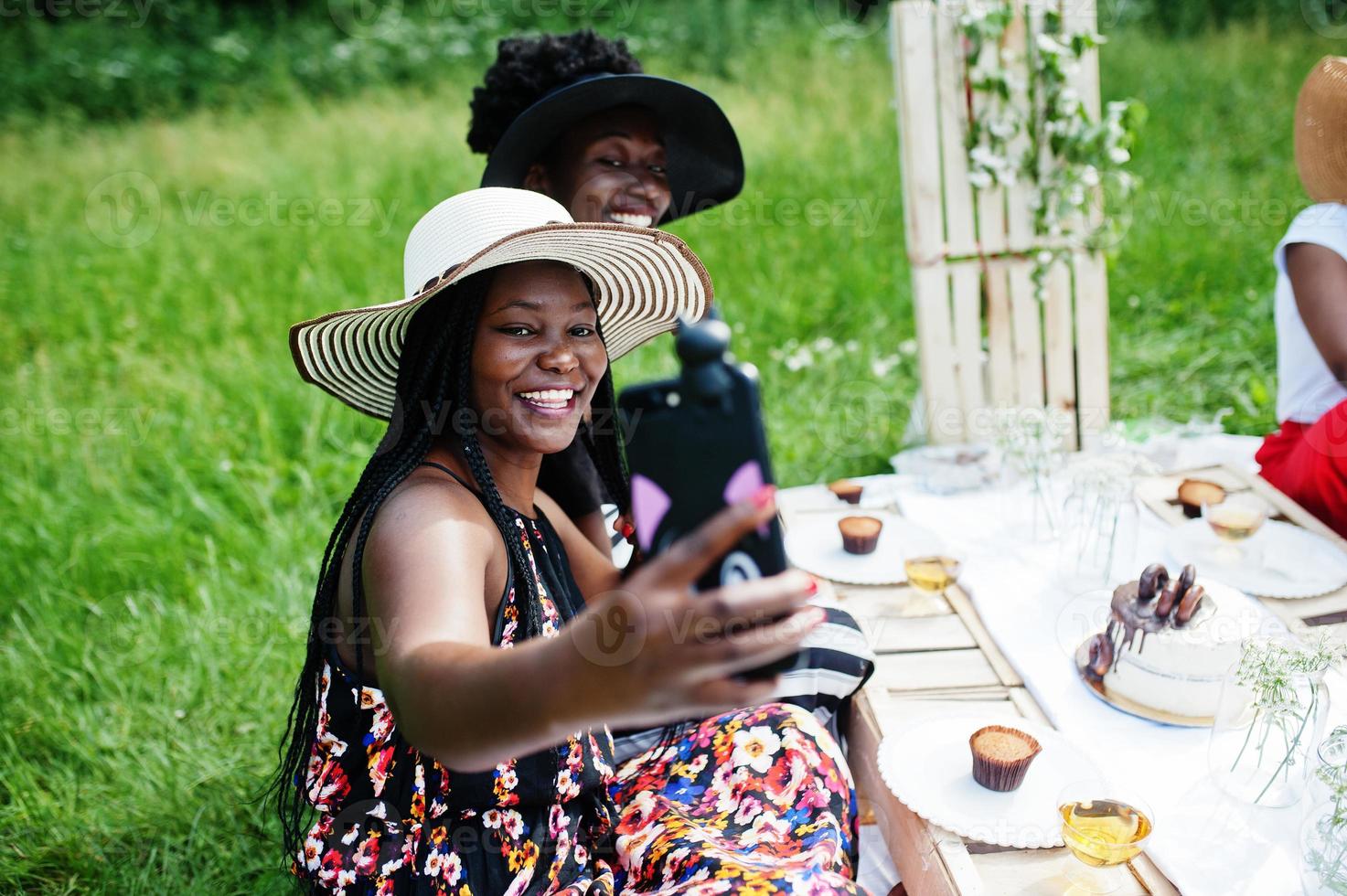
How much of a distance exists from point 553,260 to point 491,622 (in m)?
0.60

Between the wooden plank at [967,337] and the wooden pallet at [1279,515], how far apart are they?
1.03 metres

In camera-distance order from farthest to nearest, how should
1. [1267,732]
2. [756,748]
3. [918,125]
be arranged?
1. [918,125]
2. [756,748]
3. [1267,732]

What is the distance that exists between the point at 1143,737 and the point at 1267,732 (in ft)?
0.79

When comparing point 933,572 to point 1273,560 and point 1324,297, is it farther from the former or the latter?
point 1324,297

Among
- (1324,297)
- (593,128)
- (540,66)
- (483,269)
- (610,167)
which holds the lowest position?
(1324,297)

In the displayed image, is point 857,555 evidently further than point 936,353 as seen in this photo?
No

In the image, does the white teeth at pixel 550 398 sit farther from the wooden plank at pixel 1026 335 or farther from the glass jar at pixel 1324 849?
the wooden plank at pixel 1026 335

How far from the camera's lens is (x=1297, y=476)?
9.73 feet

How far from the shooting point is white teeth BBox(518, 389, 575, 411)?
172 centimetres

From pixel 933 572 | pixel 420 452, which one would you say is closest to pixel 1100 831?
pixel 933 572

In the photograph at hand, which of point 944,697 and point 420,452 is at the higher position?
point 420,452

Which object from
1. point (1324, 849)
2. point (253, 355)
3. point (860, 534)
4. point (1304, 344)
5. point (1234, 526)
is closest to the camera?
point (1324, 849)

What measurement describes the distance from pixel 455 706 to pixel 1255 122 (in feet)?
25.2

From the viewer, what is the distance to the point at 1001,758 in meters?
1.78
